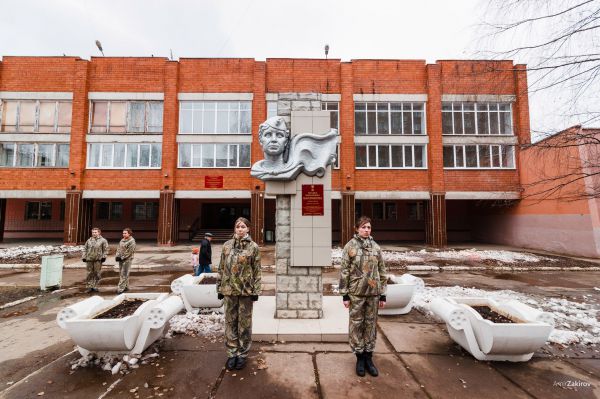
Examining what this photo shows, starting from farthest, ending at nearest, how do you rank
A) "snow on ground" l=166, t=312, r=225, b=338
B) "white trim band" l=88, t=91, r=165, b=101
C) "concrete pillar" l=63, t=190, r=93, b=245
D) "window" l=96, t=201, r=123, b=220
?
1. "window" l=96, t=201, r=123, b=220
2. "white trim band" l=88, t=91, r=165, b=101
3. "concrete pillar" l=63, t=190, r=93, b=245
4. "snow on ground" l=166, t=312, r=225, b=338

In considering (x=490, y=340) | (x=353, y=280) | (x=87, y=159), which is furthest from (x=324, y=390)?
(x=87, y=159)

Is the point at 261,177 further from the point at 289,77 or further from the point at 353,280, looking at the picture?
the point at 289,77

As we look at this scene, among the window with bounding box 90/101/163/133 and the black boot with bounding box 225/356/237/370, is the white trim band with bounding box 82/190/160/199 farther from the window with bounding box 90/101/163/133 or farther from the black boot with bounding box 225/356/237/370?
the black boot with bounding box 225/356/237/370

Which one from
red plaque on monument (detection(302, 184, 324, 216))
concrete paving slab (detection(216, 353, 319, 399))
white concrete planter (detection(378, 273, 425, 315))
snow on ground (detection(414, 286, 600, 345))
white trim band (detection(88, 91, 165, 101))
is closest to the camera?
concrete paving slab (detection(216, 353, 319, 399))

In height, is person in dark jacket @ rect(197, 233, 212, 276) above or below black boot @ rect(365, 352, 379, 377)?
above

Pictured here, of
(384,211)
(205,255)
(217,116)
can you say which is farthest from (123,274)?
(384,211)

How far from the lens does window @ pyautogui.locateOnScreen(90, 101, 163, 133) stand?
20.4m

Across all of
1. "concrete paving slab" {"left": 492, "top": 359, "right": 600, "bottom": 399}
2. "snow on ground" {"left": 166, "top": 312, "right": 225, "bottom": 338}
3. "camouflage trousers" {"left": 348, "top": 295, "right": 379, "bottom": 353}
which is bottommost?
"concrete paving slab" {"left": 492, "top": 359, "right": 600, "bottom": 399}

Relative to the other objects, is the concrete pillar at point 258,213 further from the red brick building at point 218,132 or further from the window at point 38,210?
the window at point 38,210

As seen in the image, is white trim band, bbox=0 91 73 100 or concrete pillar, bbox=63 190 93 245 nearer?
concrete pillar, bbox=63 190 93 245

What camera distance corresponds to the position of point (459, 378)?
12.2 ft

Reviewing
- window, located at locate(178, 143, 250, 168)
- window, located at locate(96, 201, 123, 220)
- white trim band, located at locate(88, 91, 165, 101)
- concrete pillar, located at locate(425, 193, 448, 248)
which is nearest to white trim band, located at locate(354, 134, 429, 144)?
concrete pillar, located at locate(425, 193, 448, 248)

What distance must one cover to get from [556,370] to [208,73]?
22.3m

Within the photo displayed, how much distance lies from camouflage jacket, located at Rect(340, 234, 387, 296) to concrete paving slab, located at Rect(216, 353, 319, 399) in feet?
3.75
